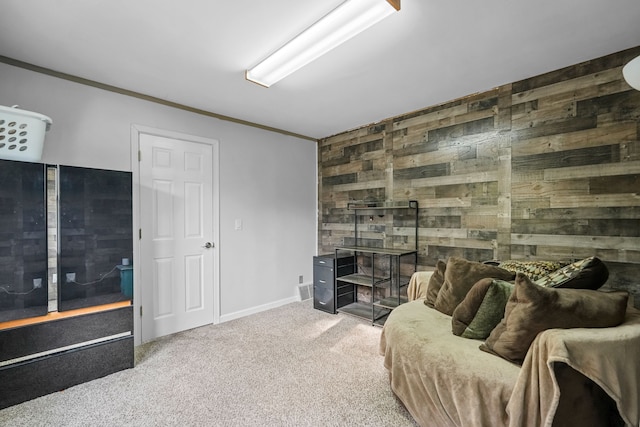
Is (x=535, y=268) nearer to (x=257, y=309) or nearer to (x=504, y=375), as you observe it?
(x=504, y=375)

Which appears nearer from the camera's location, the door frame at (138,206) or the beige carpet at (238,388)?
the beige carpet at (238,388)

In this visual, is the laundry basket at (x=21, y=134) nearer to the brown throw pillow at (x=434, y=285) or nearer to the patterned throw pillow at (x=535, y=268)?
the brown throw pillow at (x=434, y=285)

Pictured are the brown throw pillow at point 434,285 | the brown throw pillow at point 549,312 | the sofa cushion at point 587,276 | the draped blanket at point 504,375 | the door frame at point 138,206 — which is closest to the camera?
the draped blanket at point 504,375

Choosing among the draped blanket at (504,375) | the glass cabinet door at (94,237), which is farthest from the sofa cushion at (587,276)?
the glass cabinet door at (94,237)

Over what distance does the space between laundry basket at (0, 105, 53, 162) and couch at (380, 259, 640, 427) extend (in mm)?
2879

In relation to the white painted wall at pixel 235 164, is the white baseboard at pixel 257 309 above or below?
below

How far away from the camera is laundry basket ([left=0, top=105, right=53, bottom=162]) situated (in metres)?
1.95

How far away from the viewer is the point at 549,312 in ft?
4.53

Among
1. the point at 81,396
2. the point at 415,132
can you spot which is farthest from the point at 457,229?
the point at 81,396

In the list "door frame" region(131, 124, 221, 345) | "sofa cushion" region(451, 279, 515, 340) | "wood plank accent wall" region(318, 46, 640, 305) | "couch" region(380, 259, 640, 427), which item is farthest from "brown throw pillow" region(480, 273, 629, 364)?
"door frame" region(131, 124, 221, 345)

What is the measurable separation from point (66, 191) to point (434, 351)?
2781mm

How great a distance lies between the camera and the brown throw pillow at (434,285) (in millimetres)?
2406

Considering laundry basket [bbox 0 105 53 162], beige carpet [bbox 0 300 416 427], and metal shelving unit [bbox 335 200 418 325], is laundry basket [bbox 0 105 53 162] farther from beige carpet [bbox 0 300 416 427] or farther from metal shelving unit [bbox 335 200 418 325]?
metal shelving unit [bbox 335 200 418 325]

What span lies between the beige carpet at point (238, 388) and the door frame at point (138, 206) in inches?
13.7
